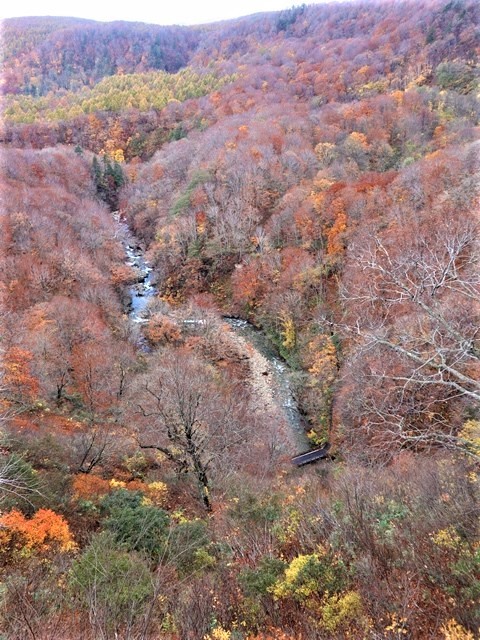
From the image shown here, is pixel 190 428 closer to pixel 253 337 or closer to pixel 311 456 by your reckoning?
pixel 311 456

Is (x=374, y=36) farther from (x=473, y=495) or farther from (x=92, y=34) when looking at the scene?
(x=473, y=495)

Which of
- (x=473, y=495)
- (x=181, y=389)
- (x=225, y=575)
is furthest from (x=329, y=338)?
(x=225, y=575)

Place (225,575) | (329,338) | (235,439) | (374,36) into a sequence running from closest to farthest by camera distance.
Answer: (225,575), (235,439), (329,338), (374,36)

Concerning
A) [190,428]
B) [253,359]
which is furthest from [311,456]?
[253,359]

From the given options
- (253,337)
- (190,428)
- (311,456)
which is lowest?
(253,337)

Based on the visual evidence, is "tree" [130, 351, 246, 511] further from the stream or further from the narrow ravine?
the narrow ravine

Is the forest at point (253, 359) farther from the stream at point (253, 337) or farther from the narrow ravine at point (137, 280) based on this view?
the narrow ravine at point (137, 280)

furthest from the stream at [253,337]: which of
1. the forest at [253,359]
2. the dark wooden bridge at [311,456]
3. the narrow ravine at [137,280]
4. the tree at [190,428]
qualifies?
the tree at [190,428]

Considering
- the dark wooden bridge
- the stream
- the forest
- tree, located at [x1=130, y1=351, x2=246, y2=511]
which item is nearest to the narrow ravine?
the stream
